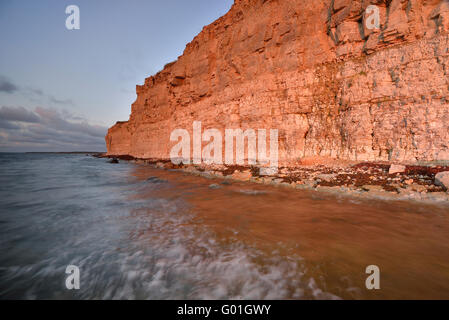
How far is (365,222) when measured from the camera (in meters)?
3.71

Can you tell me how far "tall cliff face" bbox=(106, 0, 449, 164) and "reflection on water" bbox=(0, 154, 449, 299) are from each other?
7.16m

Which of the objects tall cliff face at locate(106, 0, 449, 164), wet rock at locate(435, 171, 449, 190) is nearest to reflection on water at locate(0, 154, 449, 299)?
wet rock at locate(435, 171, 449, 190)

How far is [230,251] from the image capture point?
2703 mm

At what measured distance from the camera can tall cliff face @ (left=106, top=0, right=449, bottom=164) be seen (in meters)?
9.05

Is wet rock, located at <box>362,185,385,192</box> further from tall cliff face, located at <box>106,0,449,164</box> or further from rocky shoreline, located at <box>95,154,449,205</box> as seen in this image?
tall cliff face, located at <box>106,0,449,164</box>

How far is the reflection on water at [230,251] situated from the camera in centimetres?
197
